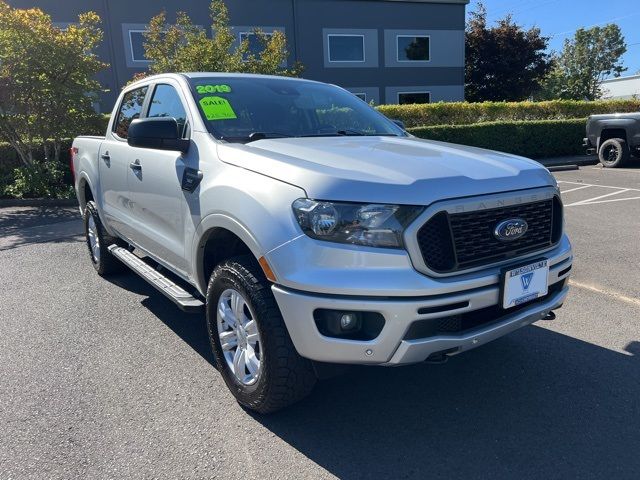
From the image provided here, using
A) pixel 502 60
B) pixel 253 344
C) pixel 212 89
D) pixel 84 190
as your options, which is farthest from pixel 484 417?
pixel 502 60

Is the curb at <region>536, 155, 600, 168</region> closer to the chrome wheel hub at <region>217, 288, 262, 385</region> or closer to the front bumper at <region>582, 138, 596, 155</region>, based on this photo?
the front bumper at <region>582, 138, 596, 155</region>

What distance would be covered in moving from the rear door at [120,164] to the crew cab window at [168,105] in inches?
11.6

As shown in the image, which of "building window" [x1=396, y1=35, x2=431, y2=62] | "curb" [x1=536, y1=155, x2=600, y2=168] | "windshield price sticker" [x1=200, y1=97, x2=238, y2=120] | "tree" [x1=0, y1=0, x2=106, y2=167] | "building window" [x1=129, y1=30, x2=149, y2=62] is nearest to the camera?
"windshield price sticker" [x1=200, y1=97, x2=238, y2=120]

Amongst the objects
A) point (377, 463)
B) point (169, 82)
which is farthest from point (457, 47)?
point (377, 463)

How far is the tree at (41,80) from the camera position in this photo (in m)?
10.1

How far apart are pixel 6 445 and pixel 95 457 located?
51 centimetres

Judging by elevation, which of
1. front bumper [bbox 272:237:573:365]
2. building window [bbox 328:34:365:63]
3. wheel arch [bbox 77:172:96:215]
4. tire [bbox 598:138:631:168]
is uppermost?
building window [bbox 328:34:365:63]

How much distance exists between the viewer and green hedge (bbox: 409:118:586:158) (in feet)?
51.8

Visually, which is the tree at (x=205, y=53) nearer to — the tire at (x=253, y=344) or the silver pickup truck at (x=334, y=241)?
the silver pickup truck at (x=334, y=241)

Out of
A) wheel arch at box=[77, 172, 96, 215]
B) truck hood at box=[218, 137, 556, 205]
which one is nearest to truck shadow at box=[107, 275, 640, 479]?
truck hood at box=[218, 137, 556, 205]

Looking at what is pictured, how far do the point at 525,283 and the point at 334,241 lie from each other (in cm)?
105

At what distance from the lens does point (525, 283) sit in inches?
106

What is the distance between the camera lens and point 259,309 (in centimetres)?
257

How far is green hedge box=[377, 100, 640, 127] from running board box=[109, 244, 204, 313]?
12253 millimetres
